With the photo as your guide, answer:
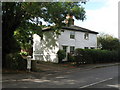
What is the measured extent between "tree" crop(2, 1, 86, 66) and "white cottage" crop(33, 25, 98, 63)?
9.50 meters

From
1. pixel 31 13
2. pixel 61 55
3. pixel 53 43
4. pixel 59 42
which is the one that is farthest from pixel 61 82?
pixel 53 43

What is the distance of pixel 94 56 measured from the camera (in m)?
26.1

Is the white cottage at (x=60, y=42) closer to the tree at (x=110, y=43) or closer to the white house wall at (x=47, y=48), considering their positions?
the white house wall at (x=47, y=48)

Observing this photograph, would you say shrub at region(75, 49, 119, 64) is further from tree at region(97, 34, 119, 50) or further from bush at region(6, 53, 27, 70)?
bush at region(6, 53, 27, 70)

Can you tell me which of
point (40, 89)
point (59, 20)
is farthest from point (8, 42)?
point (40, 89)

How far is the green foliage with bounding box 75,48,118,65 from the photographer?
22.8 m

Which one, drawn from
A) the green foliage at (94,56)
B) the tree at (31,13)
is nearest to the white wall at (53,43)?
the green foliage at (94,56)

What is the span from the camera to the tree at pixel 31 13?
14461 mm

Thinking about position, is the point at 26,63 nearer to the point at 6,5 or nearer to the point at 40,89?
the point at 6,5

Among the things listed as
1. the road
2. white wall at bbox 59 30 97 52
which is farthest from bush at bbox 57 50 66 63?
the road

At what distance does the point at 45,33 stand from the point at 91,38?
9.86 m

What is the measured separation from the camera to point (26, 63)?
53.6 ft

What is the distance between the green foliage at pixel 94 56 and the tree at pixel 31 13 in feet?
21.3

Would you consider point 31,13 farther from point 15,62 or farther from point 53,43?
point 53,43
